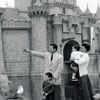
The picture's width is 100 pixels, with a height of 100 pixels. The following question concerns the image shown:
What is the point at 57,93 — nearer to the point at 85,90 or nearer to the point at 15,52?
the point at 85,90

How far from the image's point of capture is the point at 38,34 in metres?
28.3

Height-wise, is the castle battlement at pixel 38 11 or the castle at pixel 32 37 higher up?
the castle battlement at pixel 38 11

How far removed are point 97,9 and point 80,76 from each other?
156 ft

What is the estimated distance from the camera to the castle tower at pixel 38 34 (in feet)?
92.7

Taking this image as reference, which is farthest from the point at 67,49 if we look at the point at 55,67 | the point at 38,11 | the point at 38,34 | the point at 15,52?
the point at 55,67

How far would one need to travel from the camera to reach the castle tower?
28266 mm

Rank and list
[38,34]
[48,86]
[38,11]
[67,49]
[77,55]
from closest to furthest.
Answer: [77,55] < [48,86] < [38,34] < [38,11] < [67,49]

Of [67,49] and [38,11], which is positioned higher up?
[38,11]

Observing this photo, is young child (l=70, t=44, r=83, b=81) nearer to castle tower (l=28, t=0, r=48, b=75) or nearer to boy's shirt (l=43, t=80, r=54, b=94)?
boy's shirt (l=43, t=80, r=54, b=94)

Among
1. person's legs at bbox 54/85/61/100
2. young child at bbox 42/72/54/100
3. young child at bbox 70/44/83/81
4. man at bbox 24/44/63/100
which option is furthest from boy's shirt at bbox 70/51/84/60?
person's legs at bbox 54/85/61/100

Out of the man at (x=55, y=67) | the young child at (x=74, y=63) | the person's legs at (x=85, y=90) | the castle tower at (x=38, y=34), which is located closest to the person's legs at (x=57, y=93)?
the man at (x=55, y=67)

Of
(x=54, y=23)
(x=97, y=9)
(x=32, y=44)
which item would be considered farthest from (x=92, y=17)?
(x=97, y=9)

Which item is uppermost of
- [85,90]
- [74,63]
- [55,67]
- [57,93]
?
[74,63]

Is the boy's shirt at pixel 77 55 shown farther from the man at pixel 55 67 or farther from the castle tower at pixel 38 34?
the castle tower at pixel 38 34
